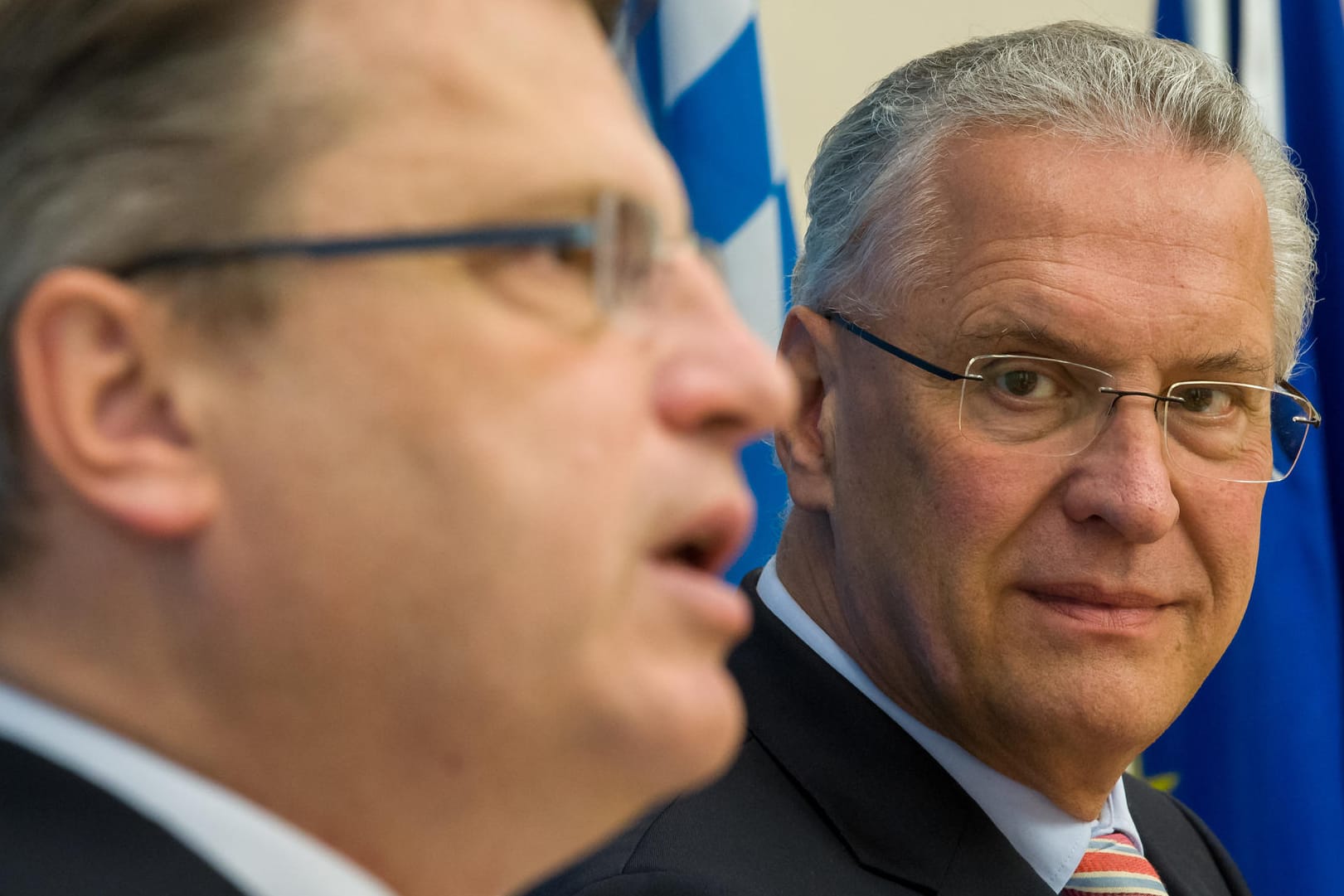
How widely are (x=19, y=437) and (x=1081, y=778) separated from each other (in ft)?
4.58

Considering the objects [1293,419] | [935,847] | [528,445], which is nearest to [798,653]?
[935,847]

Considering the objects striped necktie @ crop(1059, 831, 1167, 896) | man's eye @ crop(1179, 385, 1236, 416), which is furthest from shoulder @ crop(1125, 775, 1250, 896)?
man's eye @ crop(1179, 385, 1236, 416)


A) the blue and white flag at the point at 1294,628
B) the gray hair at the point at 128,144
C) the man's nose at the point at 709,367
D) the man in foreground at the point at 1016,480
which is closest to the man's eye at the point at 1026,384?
the man in foreground at the point at 1016,480

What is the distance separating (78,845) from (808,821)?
3.54 feet

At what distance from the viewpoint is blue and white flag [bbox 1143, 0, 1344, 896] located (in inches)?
125

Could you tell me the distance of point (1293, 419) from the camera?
2.18 metres

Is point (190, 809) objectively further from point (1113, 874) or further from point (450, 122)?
point (1113, 874)

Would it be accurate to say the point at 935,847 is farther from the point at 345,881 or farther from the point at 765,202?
the point at 765,202

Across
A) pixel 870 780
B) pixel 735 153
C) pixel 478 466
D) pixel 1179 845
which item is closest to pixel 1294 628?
pixel 1179 845

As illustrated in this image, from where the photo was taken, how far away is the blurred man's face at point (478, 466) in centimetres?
85

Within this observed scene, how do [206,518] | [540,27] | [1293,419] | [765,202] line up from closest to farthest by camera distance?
[206,518] < [540,27] < [1293,419] < [765,202]

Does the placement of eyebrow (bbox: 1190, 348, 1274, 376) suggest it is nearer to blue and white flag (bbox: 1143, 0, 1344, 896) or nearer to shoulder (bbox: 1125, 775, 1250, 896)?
shoulder (bbox: 1125, 775, 1250, 896)

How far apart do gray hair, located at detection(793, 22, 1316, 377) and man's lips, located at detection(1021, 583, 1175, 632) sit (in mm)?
438

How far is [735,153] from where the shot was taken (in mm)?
3037
